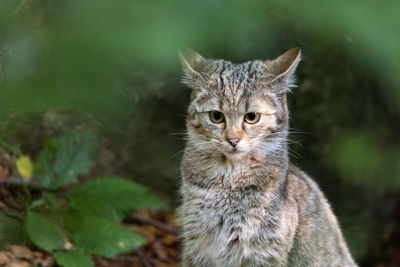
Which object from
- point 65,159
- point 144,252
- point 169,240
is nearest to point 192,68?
point 65,159

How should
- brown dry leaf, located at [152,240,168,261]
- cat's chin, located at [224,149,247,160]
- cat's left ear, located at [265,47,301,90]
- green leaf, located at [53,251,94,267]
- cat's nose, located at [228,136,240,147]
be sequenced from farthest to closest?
brown dry leaf, located at [152,240,168,261], green leaf, located at [53,251,94,267], cat's left ear, located at [265,47,301,90], cat's chin, located at [224,149,247,160], cat's nose, located at [228,136,240,147]

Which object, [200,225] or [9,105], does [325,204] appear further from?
[9,105]

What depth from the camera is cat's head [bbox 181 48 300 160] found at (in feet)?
13.6

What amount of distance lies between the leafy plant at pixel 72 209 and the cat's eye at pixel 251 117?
1509 mm

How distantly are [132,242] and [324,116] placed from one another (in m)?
2.80

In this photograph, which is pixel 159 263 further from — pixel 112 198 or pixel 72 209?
pixel 72 209

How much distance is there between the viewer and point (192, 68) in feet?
14.5

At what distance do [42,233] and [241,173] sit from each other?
1730 millimetres

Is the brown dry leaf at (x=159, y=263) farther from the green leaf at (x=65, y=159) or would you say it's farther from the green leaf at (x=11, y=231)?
the green leaf at (x=11, y=231)

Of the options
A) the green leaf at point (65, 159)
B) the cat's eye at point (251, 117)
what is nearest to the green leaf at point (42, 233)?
the green leaf at point (65, 159)

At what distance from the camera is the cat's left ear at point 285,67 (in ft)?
14.1

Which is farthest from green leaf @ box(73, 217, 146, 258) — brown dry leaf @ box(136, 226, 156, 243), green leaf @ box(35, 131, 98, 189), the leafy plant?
brown dry leaf @ box(136, 226, 156, 243)

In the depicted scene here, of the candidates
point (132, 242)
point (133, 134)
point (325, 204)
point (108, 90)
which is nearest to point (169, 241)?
point (133, 134)

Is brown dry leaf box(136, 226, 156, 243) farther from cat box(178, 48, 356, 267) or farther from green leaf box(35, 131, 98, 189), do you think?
cat box(178, 48, 356, 267)
